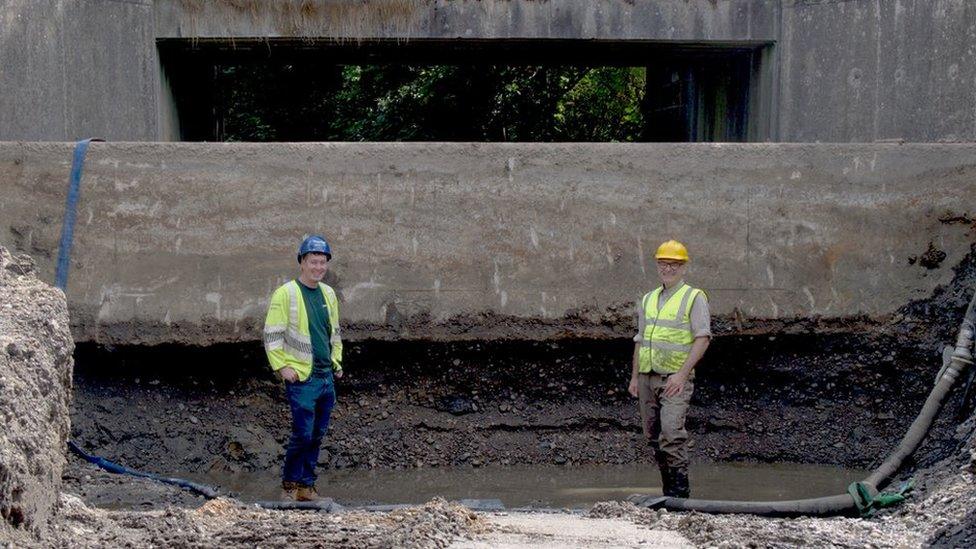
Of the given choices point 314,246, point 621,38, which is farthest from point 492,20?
point 314,246

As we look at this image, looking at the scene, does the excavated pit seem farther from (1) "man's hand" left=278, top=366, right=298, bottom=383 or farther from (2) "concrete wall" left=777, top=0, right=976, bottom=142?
(2) "concrete wall" left=777, top=0, right=976, bottom=142

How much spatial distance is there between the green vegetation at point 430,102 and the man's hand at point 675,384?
9.41 m

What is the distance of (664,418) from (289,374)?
2277 millimetres

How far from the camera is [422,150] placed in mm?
8680

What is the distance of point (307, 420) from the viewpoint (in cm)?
730

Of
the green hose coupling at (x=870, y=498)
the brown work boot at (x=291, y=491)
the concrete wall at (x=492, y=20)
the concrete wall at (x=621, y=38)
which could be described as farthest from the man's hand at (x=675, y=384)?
the concrete wall at (x=492, y=20)

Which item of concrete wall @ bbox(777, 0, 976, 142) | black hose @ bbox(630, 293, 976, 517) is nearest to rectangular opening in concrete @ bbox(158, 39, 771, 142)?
concrete wall @ bbox(777, 0, 976, 142)

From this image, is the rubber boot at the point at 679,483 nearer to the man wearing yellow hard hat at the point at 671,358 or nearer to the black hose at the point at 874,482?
the man wearing yellow hard hat at the point at 671,358

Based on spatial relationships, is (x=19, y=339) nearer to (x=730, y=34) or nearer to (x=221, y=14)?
(x=221, y=14)

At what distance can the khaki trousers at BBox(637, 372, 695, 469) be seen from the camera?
7484mm

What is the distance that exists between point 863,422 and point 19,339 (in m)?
6.15

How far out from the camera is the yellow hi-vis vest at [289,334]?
287 inches

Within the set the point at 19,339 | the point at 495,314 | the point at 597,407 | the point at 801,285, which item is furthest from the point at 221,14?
the point at 19,339

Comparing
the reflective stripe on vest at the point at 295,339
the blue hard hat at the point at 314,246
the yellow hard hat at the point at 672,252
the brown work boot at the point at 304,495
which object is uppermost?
the blue hard hat at the point at 314,246
